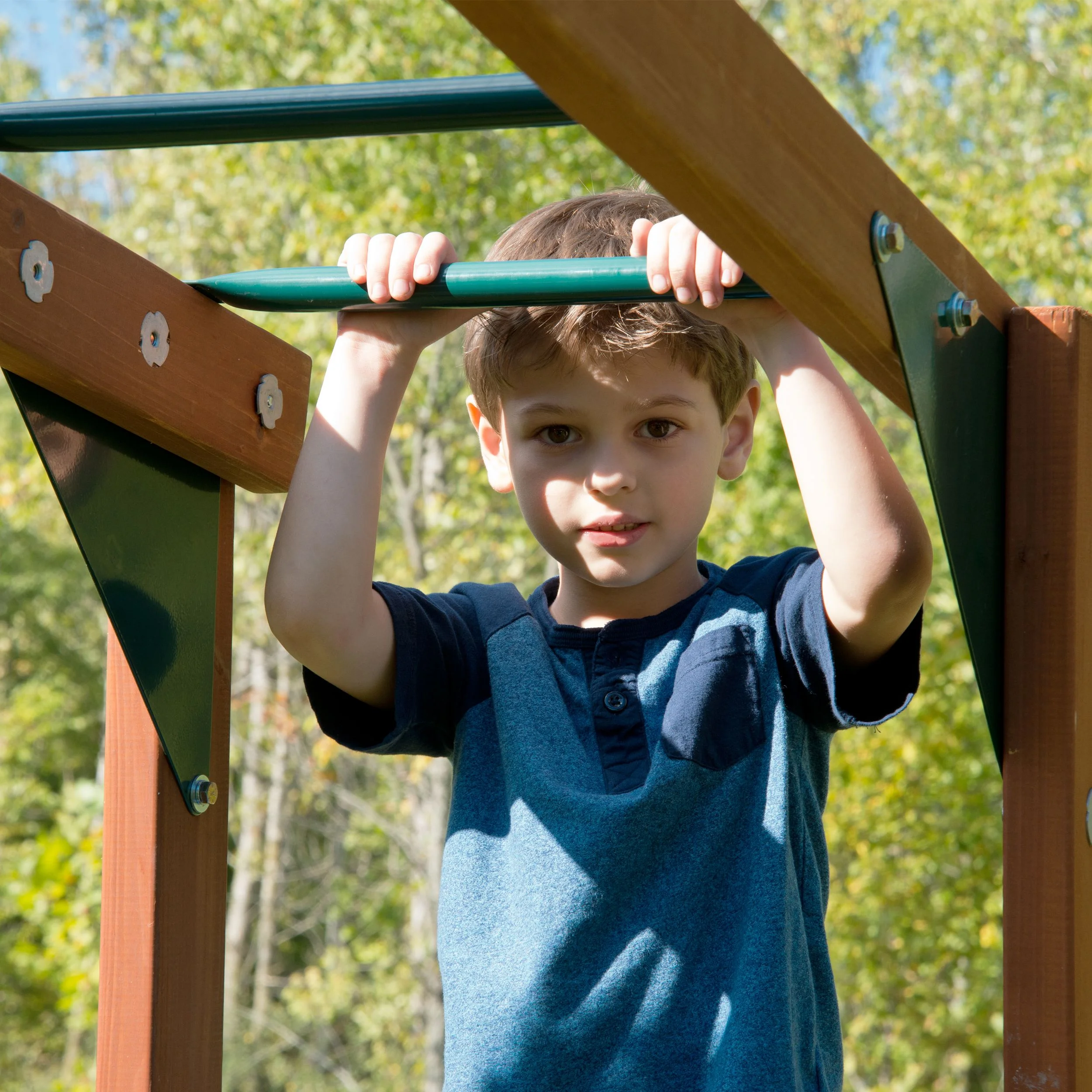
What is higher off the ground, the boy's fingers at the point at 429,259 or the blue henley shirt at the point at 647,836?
the boy's fingers at the point at 429,259

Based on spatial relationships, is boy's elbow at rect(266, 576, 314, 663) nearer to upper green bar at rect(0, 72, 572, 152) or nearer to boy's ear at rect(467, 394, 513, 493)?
boy's ear at rect(467, 394, 513, 493)

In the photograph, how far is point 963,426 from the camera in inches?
43.8

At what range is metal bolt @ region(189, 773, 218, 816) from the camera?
1.49 metres

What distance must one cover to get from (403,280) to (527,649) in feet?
1.51

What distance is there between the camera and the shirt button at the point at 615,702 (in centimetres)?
144

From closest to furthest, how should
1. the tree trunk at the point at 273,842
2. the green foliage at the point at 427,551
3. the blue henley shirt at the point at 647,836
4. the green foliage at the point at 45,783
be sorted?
the blue henley shirt at the point at 647,836 → the green foliage at the point at 427,551 → the green foliage at the point at 45,783 → the tree trunk at the point at 273,842

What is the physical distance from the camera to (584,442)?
4.61 ft

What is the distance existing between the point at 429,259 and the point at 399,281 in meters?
0.03

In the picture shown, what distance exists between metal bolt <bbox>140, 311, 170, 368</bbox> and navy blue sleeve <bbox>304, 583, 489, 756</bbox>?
320 mm

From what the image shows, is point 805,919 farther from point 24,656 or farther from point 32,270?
point 24,656

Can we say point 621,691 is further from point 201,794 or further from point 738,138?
point 738,138

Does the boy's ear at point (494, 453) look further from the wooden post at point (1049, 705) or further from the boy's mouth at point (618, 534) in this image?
the wooden post at point (1049, 705)

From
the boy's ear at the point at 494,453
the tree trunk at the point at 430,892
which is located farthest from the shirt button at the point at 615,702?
the tree trunk at the point at 430,892

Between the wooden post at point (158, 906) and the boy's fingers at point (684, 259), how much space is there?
0.62m
